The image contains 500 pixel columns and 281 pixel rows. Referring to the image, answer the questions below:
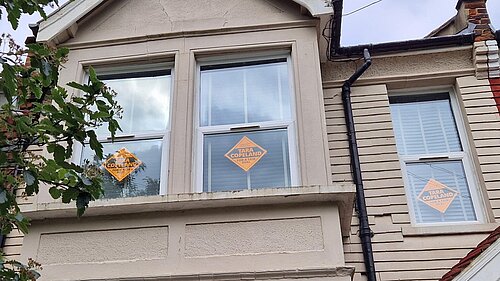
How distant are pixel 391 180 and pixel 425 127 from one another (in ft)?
3.29

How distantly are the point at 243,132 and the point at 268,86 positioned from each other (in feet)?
2.24

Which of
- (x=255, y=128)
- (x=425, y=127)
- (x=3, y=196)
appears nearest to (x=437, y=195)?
(x=425, y=127)

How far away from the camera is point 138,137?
5.70m

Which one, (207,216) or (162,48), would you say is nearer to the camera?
(207,216)

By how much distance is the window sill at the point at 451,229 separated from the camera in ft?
18.3

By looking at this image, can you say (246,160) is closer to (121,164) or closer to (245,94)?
(245,94)

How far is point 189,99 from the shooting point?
18.9 ft

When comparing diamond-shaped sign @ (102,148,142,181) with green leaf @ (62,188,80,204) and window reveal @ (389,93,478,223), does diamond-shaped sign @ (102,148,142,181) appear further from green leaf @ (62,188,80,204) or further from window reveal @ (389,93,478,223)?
window reveal @ (389,93,478,223)

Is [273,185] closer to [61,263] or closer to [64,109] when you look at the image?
[61,263]

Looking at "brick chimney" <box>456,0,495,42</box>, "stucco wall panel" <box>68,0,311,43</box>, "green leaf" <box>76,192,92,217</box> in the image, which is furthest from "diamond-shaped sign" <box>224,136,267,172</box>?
"brick chimney" <box>456,0,495,42</box>

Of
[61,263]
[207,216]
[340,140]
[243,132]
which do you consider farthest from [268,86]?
[61,263]

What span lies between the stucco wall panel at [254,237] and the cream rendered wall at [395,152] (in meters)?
1.08

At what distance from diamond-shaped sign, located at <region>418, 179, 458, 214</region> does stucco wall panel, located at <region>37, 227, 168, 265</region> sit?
3.12 metres

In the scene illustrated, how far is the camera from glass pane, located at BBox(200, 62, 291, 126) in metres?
5.72
